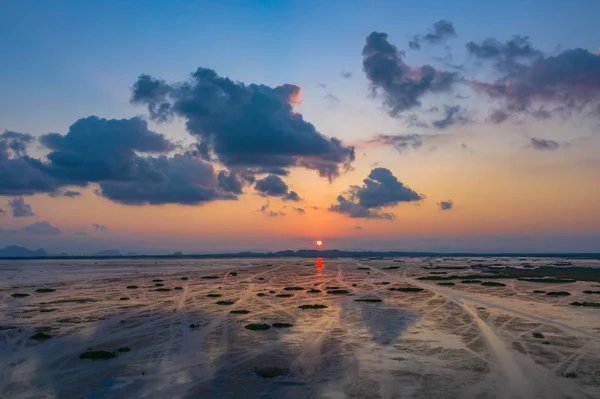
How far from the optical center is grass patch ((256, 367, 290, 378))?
21602 millimetres

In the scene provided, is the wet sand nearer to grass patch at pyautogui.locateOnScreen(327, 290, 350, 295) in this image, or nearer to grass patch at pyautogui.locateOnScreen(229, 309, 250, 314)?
grass patch at pyautogui.locateOnScreen(229, 309, 250, 314)

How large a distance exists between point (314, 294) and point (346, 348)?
1234 inches

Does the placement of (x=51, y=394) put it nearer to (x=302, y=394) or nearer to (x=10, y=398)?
(x=10, y=398)

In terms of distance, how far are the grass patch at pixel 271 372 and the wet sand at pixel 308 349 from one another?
168 mm

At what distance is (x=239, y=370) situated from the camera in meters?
22.8

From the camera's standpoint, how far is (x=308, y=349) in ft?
88.9

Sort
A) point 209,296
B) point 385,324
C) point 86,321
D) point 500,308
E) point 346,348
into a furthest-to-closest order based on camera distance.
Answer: point 209,296 < point 500,308 < point 86,321 < point 385,324 < point 346,348

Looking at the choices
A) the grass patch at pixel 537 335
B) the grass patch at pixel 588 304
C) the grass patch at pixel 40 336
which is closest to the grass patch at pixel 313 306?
the grass patch at pixel 537 335

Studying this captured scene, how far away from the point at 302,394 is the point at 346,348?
868cm

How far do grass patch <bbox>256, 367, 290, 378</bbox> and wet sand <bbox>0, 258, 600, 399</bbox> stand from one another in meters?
0.17

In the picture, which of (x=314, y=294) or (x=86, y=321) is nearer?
(x=86, y=321)

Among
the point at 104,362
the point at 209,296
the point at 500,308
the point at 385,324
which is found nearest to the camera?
the point at 104,362

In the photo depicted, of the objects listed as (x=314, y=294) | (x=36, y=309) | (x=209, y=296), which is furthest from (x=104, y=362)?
(x=314, y=294)

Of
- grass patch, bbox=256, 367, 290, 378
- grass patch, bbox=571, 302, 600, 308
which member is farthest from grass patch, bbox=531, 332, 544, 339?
grass patch, bbox=256, 367, 290, 378
